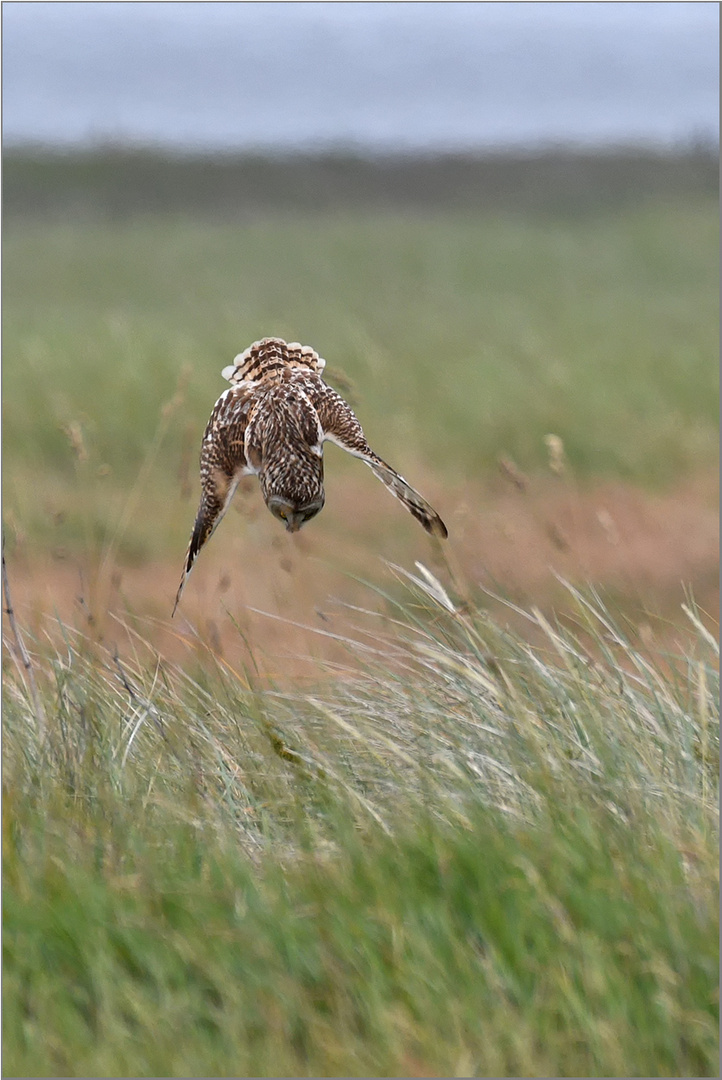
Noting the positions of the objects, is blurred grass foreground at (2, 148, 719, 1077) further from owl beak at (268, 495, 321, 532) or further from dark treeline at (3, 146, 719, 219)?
dark treeline at (3, 146, 719, 219)

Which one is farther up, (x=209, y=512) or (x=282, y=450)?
(x=282, y=450)

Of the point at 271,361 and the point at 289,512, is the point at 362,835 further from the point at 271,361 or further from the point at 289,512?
the point at 271,361

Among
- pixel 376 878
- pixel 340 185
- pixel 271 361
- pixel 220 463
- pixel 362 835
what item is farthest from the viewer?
pixel 340 185

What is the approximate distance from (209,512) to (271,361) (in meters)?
0.51

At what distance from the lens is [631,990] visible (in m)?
1.68

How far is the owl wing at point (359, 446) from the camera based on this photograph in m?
2.07

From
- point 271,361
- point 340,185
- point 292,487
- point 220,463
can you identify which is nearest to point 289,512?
point 292,487

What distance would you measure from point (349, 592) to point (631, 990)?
491cm

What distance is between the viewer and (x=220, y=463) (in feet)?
7.02

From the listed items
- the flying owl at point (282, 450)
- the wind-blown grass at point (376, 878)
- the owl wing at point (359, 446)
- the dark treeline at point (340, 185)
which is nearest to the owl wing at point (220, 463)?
the flying owl at point (282, 450)

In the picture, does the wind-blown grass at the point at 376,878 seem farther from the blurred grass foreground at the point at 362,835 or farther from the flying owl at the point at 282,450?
the flying owl at the point at 282,450

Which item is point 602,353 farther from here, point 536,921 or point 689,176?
point 689,176

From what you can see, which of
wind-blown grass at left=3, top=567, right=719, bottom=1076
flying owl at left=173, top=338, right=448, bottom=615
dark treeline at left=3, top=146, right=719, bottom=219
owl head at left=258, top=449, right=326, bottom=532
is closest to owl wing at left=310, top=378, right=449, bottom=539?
flying owl at left=173, top=338, right=448, bottom=615

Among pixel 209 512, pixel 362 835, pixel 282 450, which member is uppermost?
pixel 282 450
